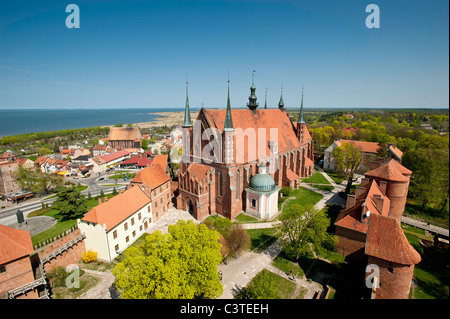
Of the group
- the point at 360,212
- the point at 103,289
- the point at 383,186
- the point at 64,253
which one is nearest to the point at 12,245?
the point at 64,253

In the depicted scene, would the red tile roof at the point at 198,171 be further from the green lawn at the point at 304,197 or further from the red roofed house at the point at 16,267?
the red roofed house at the point at 16,267

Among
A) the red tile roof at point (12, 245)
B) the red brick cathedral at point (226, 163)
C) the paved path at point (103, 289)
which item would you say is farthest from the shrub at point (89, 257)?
the red brick cathedral at point (226, 163)

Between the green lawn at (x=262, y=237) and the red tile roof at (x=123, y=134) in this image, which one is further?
the red tile roof at (x=123, y=134)

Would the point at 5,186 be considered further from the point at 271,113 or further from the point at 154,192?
the point at 271,113

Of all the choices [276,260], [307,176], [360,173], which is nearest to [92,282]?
[276,260]

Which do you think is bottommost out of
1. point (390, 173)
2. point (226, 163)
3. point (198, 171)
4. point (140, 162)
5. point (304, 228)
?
point (304, 228)

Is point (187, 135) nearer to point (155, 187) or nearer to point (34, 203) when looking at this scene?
point (155, 187)

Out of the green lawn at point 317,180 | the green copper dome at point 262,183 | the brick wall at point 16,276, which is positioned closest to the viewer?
the brick wall at point 16,276
